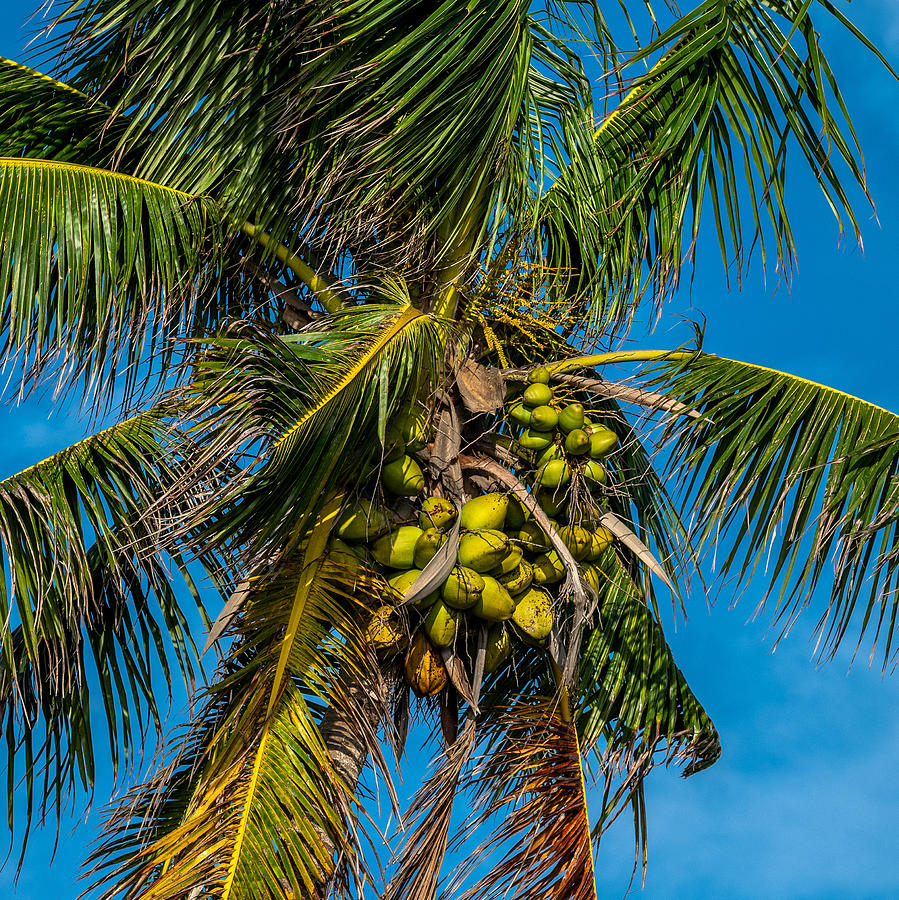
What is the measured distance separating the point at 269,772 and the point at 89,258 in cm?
196

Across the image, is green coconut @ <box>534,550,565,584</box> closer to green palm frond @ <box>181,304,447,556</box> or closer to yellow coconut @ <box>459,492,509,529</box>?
yellow coconut @ <box>459,492,509,529</box>

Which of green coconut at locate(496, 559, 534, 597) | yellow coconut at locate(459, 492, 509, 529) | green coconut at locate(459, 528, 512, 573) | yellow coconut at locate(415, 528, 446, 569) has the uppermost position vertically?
yellow coconut at locate(459, 492, 509, 529)

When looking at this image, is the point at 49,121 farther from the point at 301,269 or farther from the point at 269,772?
the point at 269,772

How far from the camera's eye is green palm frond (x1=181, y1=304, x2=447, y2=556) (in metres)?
3.69

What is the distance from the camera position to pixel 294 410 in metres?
3.71

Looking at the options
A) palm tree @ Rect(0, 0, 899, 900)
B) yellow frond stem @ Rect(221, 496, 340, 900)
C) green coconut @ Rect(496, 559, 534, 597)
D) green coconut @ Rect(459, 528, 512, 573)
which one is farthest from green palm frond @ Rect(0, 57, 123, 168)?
green coconut @ Rect(496, 559, 534, 597)

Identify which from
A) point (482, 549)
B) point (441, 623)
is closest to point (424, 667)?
point (441, 623)

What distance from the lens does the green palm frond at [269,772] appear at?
361cm

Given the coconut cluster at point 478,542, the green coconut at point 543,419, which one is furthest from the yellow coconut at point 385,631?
the green coconut at point 543,419

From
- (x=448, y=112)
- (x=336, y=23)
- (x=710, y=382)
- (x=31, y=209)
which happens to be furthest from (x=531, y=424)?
(x=31, y=209)

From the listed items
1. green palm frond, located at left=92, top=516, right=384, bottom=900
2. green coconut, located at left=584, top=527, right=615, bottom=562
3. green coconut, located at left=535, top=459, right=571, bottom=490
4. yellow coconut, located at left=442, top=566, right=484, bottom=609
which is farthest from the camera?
green coconut, located at left=584, top=527, right=615, bottom=562

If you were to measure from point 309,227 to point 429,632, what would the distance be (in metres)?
1.67

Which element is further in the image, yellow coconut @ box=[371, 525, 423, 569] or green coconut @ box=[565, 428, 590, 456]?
green coconut @ box=[565, 428, 590, 456]

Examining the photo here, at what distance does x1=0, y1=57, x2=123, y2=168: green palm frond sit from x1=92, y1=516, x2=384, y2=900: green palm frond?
1.95m
